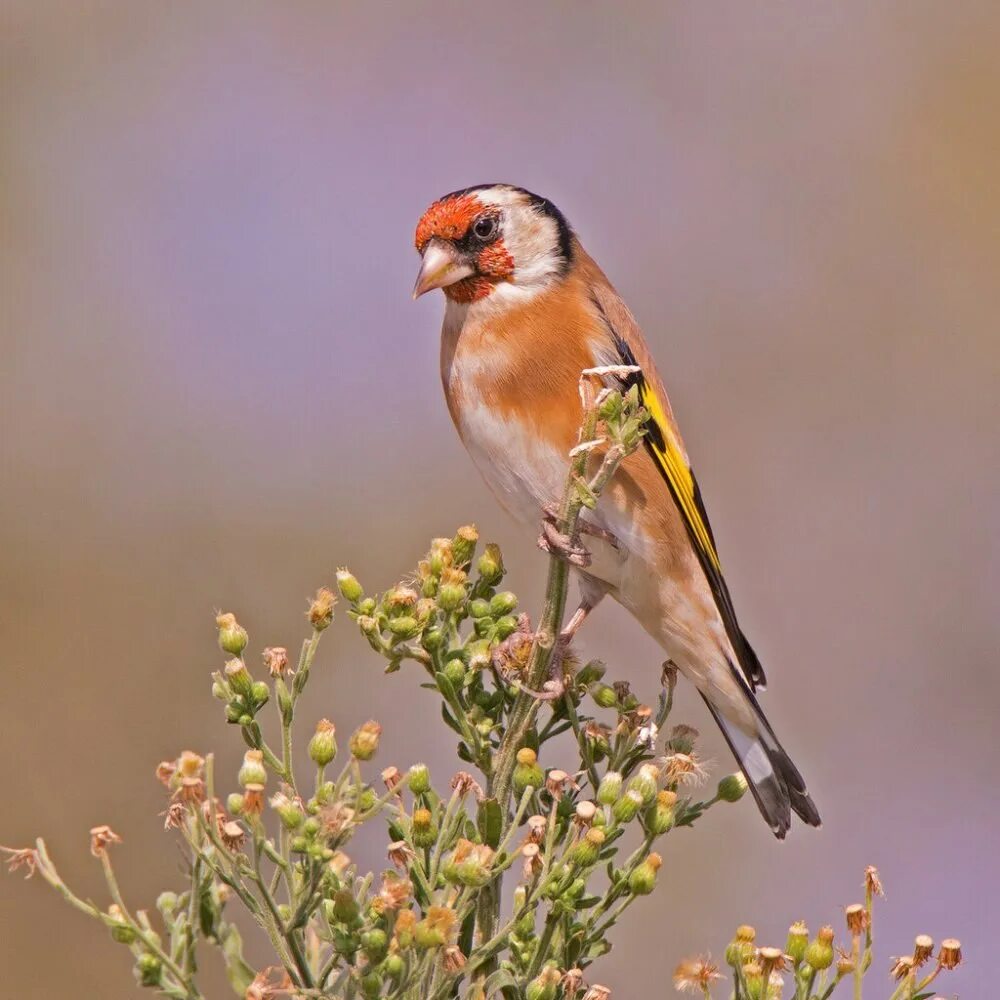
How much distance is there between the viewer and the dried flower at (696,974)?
1.99 meters

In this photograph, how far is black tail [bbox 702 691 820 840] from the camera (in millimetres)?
3098

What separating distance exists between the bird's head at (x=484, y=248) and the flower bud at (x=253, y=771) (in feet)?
5.29

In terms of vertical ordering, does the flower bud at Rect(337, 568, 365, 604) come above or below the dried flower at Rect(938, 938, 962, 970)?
above

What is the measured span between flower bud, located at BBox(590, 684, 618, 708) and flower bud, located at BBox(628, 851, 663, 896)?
0.35 m

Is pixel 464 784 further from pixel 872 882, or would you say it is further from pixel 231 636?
pixel 872 882

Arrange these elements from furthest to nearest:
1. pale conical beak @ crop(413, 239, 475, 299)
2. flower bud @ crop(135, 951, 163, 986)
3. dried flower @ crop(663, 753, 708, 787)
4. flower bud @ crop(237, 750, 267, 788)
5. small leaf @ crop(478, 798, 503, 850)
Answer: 1. pale conical beak @ crop(413, 239, 475, 299)
2. dried flower @ crop(663, 753, 708, 787)
3. small leaf @ crop(478, 798, 503, 850)
4. flower bud @ crop(237, 750, 267, 788)
5. flower bud @ crop(135, 951, 163, 986)

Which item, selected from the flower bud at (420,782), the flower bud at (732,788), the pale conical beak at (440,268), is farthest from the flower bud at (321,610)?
the pale conical beak at (440,268)

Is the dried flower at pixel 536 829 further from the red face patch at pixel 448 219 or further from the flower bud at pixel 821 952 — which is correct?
the red face patch at pixel 448 219

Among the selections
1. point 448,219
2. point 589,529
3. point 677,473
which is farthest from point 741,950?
point 448,219

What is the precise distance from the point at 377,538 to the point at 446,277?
167 cm

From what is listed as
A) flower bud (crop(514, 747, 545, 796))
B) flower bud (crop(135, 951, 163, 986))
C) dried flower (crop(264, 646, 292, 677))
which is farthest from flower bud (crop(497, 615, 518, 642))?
flower bud (crop(135, 951, 163, 986))

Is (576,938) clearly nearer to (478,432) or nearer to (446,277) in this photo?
(478,432)

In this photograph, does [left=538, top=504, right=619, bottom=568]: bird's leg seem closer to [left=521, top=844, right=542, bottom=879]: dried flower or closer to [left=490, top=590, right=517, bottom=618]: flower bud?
[left=490, top=590, right=517, bottom=618]: flower bud

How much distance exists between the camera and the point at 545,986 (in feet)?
5.67
